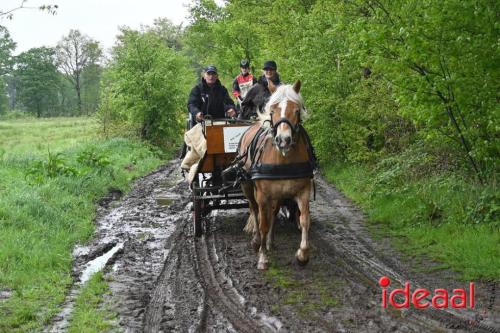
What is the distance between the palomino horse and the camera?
6.32m

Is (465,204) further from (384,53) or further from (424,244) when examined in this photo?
(384,53)

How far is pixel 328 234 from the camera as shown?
8453 millimetres

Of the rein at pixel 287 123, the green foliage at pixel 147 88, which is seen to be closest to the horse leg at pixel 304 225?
the rein at pixel 287 123

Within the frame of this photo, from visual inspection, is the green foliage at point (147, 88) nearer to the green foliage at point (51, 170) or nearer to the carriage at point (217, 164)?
the green foliage at point (51, 170)

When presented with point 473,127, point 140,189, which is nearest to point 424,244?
point 473,127

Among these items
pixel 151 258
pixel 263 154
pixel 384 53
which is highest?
pixel 384 53

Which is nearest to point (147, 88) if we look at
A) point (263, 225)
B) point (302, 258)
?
point (263, 225)

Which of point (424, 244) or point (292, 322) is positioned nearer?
point (292, 322)

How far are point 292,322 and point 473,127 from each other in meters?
4.61

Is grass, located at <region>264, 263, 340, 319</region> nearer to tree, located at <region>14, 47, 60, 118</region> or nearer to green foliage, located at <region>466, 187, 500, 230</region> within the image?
green foliage, located at <region>466, 187, 500, 230</region>

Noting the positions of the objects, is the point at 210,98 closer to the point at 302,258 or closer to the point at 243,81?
the point at 243,81

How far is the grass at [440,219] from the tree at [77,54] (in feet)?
206

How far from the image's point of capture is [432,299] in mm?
5234

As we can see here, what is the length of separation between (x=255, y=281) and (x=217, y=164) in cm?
304
